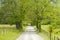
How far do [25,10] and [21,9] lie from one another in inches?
54.8

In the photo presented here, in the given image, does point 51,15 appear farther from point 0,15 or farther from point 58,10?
point 0,15

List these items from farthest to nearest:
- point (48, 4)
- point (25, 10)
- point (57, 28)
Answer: point (25, 10) < point (48, 4) < point (57, 28)

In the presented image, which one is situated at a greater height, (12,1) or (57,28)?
(12,1)

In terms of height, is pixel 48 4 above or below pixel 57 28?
above

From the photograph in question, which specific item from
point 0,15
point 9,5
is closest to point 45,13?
point 9,5

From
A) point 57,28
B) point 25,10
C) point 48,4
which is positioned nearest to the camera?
point 57,28

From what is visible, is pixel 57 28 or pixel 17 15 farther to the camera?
pixel 17 15

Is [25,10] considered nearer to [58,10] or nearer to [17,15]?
[17,15]

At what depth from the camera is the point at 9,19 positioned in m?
61.0

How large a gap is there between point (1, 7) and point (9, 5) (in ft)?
12.6

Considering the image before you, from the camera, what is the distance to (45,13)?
5653cm

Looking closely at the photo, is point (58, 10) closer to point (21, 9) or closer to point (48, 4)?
point (48, 4)

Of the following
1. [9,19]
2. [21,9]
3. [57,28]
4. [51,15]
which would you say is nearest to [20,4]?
[21,9]

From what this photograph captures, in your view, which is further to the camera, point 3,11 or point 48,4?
point 3,11
